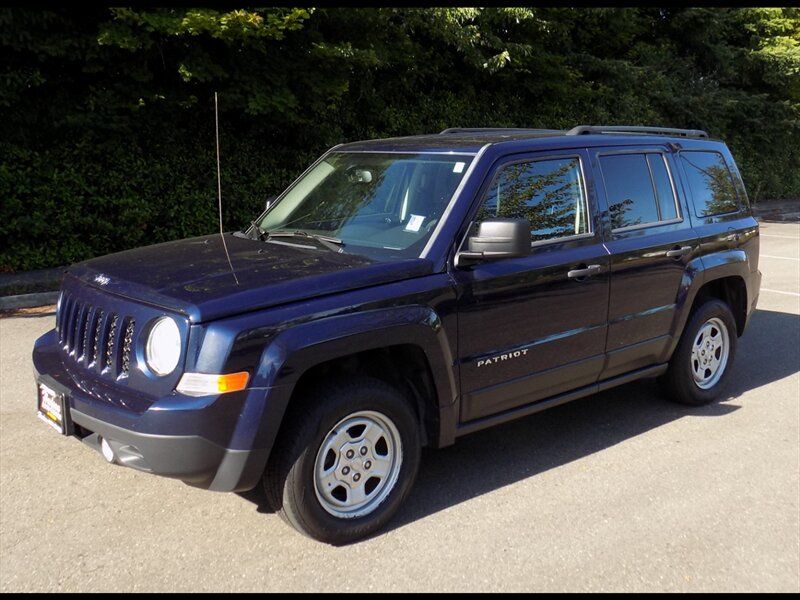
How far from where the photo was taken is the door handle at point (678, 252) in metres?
5.12

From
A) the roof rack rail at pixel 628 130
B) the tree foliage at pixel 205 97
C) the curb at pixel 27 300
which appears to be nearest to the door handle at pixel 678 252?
the roof rack rail at pixel 628 130

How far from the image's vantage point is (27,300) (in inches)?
378

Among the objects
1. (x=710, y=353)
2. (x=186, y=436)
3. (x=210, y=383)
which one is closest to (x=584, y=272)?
(x=710, y=353)

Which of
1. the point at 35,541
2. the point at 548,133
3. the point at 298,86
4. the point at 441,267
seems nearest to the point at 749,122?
the point at 298,86

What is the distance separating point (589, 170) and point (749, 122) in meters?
19.6

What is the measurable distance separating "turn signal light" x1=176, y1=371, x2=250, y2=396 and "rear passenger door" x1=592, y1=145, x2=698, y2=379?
245 centimetres

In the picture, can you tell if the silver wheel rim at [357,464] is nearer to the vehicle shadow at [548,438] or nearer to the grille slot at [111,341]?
the vehicle shadow at [548,438]

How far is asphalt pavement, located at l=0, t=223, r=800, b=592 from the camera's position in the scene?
11.1ft

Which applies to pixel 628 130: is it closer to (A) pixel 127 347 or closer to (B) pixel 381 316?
(B) pixel 381 316

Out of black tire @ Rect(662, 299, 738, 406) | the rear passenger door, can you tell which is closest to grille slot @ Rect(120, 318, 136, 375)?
the rear passenger door

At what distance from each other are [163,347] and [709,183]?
4173 mm

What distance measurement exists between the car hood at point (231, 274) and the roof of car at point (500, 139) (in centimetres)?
88

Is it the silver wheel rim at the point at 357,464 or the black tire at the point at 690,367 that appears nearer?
the silver wheel rim at the point at 357,464

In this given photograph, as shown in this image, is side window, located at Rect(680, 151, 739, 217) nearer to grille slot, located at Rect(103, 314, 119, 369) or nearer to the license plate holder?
grille slot, located at Rect(103, 314, 119, 369)
